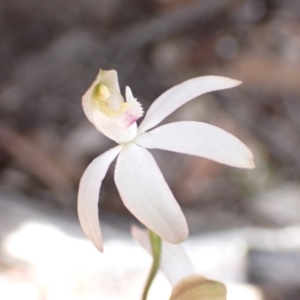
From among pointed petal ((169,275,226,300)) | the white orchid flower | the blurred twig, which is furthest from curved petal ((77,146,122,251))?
the blurred twig

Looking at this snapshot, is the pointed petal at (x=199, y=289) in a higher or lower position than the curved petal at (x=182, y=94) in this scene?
lower

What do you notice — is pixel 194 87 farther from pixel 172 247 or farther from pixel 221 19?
pixel 221 19

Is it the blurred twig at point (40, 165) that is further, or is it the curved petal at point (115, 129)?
the blurred twig at point (40, 165)

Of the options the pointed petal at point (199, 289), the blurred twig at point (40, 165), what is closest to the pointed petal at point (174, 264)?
the pointed petal at point (199, 289)

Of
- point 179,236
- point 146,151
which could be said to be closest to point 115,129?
point 146,151

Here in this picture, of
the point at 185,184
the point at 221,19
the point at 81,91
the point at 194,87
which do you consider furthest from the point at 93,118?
the point at 221,19

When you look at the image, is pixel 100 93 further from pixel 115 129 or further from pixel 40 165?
pixel 40 165

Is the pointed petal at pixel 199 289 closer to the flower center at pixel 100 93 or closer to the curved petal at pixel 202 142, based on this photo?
the curved petal at pixel 202 142
